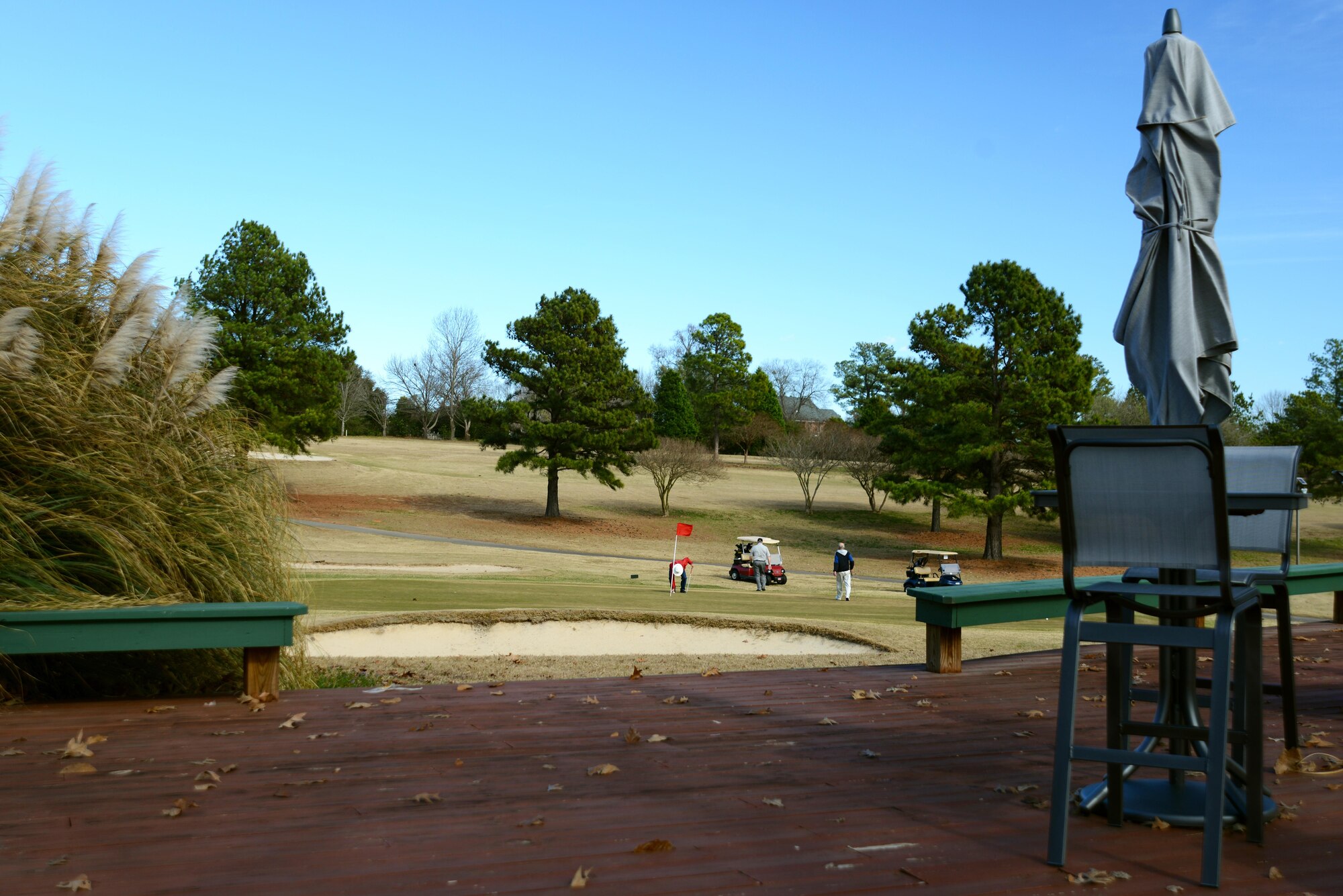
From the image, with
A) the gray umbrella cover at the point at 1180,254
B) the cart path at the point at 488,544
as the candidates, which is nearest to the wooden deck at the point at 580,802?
the gray umbrella cover at the point at 1180,254

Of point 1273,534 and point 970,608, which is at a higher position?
point 1273,534

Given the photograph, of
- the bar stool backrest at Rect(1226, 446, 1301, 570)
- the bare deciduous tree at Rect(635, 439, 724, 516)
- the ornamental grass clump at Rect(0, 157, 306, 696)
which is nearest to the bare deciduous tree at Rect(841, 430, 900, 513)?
the bare deciduous tree at Rect(635, 439, 724, 516)

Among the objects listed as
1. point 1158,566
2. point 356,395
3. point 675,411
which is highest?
point 356,395

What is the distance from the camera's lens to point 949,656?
6129 mm

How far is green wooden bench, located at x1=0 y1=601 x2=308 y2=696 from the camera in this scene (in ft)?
14.6

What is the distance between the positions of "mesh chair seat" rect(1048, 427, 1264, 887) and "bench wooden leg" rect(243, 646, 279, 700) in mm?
3764

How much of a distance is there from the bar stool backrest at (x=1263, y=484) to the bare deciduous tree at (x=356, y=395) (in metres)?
65.6

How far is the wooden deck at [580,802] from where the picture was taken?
107 inches

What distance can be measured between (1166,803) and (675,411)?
63121mm

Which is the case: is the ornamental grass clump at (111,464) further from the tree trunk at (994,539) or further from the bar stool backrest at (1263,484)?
the tree trunk at (994,539)

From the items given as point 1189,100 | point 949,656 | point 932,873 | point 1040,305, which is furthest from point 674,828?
point 1040,305

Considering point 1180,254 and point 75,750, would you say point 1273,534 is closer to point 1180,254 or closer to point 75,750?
point 1180,254

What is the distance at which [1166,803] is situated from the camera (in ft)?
10.8

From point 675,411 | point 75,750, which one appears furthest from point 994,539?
point 75,750
